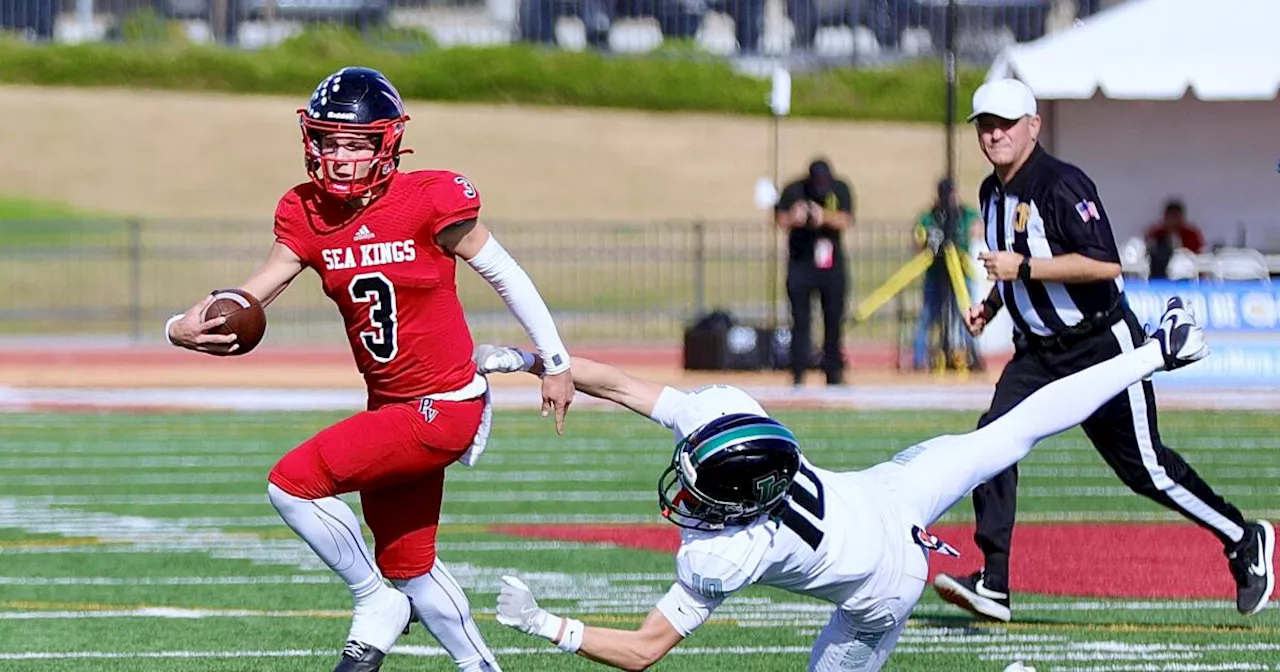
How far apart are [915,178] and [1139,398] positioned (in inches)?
1327

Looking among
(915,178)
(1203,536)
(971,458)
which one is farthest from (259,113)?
(971,458)

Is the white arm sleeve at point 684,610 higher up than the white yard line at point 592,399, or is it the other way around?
the white arm sleeve at point 684,610

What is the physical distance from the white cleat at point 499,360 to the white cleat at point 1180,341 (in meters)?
2.02

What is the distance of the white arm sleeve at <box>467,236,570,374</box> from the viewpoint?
20.4 ft

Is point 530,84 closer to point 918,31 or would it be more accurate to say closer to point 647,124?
point 647,124

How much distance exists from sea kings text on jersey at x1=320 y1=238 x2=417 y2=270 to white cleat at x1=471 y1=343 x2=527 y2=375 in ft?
1.16

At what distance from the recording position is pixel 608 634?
536 cm

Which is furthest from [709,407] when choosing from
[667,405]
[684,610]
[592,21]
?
[592,21]

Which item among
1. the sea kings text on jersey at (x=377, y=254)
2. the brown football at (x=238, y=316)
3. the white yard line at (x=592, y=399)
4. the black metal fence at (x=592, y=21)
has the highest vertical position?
the black metal fence at (x=592, y=21)

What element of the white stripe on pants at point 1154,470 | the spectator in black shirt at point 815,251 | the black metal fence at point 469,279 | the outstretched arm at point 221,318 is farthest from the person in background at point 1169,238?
the outstretched arm at point 221,318

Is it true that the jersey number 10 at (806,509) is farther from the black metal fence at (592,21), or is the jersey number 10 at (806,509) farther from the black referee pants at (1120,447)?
the black metal fence at (592,21)

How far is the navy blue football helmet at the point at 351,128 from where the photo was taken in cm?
608

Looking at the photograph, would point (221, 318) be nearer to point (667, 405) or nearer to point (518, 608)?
point (667, 405)

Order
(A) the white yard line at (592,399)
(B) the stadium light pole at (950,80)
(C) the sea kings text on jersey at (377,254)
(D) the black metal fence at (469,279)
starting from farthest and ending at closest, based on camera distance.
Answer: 1. (D) the black metal fence at (469,279)
2. (B) the stadium light pole at (950,80)
3. (A) the white yard line at (592,399)
4. (C) the sea kings text on jersey at (377,254)
